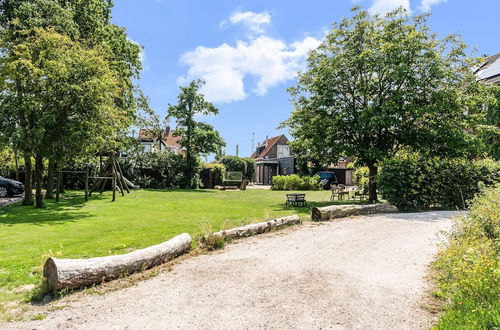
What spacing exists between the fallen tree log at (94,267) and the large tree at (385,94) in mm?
11412

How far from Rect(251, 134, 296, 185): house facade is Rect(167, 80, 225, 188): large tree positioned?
13.3m

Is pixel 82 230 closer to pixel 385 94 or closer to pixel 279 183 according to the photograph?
pixel 385 94

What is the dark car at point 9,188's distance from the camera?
1881 centimetres

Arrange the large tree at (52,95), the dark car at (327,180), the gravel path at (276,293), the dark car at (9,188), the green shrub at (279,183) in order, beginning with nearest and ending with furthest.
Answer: the gravel path at (276,293) < the large tree at (52,95) < the dark car at (9,188) < the green shrub at (279,183) < the dark car at (327,180)

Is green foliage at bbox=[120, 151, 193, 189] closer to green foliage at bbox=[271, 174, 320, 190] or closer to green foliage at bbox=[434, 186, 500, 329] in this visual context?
green foliage at bbox=[271, 174, 320, 190]

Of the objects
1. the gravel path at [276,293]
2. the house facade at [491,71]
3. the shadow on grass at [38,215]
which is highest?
the house facade at [491,71]

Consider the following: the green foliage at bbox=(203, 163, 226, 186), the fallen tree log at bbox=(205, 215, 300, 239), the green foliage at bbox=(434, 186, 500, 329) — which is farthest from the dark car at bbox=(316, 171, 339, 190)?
the green foliage at bbox=(434, 186, 500, 329)

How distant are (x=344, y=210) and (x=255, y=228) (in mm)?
4848

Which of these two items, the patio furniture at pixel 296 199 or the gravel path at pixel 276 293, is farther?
the patio furniture at pixel 296 199

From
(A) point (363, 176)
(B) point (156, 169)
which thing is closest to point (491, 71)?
(A) point (363, 176)

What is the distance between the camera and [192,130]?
3166 centimetres

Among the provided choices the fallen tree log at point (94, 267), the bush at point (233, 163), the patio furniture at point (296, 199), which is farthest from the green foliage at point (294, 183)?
the fallen tree log at point (94, 267)

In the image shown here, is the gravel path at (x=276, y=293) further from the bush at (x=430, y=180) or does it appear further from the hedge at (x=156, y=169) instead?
the hedge at (x=156, y=169)

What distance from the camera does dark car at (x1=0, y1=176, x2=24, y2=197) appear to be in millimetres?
18812
